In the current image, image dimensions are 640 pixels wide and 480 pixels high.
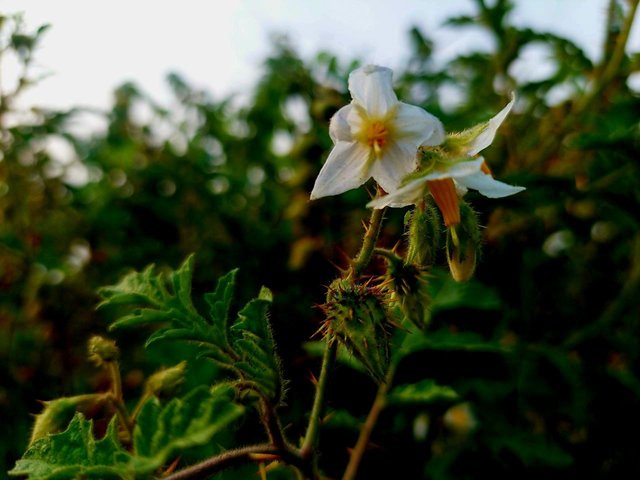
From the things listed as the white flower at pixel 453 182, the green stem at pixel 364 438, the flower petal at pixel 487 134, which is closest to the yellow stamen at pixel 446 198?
the white flower at pixel 453 182

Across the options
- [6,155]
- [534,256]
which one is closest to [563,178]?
[534,256]

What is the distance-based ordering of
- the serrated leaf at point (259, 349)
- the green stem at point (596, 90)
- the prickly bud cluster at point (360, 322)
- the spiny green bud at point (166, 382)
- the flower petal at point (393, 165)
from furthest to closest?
the green stem at point (596, 90) → the spiny green bud at point (166, 382) → the flower petal at point (393, 165) → the prickly bud cluster at point (360, 322) → the serrated leaf at point (259, 349)

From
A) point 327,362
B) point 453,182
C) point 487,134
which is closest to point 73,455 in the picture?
point 327,362

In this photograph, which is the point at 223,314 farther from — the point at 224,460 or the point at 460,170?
the point at 460,170

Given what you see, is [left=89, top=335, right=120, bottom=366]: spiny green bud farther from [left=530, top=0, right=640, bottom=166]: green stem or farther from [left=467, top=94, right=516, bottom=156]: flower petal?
[left=530, top=0, right=640, bottom=166]: green stem

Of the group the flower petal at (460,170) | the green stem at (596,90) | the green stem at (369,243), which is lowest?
the green stem at (596,90)

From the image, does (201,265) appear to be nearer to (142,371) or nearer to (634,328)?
(142,371)

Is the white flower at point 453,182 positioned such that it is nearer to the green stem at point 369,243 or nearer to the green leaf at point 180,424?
the green stem at point 369,243

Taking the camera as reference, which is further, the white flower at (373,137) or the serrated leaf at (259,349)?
the white flower at (373,137)
